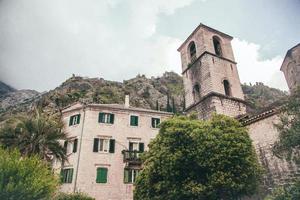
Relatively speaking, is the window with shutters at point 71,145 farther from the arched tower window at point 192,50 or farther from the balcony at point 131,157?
the arched tower window at point 192,50

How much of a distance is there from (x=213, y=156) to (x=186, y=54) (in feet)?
53.6

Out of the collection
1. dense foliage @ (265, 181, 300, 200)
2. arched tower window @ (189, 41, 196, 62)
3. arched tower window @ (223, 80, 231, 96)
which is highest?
arched tower window @ (189, 41, 196, 62)

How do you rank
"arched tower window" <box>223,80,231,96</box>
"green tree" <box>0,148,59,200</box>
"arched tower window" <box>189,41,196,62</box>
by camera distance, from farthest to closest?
"arched tower window" <box>189,41,196,62</box> → "arched tower window" <box>223,80,231,96</box> → "green tree" <box>0,148,59,200</box>

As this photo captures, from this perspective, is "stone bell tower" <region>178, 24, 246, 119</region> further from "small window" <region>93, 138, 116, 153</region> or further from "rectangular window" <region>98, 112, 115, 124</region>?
"small window" <region>93, 138, 116, 153</region>

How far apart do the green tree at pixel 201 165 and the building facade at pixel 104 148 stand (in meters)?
8.29

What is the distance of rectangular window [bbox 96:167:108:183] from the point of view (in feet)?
72.7

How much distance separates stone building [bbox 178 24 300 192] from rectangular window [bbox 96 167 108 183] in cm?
1068

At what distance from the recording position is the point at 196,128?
46.7 feet

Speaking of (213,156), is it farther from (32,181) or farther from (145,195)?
(32,181)

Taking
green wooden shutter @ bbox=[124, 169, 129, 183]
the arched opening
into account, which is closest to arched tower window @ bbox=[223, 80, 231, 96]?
the arched opening

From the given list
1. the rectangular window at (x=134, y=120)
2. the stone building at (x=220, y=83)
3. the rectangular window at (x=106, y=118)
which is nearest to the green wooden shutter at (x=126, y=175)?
the rectangular window at (x=134, y=120)

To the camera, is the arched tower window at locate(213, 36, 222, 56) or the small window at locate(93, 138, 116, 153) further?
the arched tower window at locate(213, 36, 222, 56)

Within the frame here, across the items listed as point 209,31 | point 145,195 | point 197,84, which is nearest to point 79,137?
point 145,195

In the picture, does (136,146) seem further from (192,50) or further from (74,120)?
(192,50)
